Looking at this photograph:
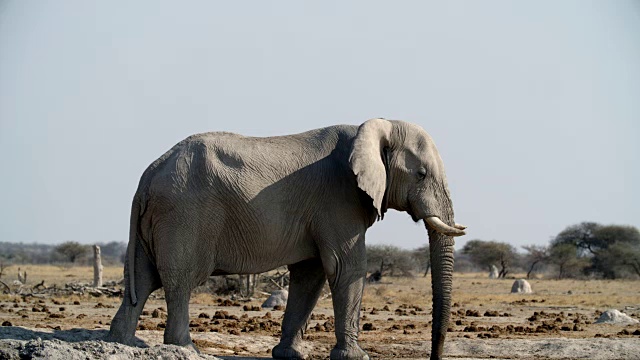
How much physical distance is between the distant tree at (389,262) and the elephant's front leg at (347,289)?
40.1 metres

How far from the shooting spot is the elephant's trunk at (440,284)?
12555 mm

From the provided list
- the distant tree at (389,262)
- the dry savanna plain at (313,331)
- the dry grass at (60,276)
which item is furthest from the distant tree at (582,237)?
the dry savanna plain at (313,331)

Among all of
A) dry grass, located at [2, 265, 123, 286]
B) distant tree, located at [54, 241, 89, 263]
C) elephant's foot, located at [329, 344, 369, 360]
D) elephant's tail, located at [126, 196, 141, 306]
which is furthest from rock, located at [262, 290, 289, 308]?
distant tree, located at [54, 241, 89, 263]

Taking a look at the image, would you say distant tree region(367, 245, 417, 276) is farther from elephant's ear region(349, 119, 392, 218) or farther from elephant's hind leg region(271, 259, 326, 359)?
elephant's ear region(349, 119, 392, 218)

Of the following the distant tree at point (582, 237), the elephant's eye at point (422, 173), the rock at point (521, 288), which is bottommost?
the rock at point (521, 288)

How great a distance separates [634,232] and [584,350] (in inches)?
2468

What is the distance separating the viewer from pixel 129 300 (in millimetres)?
12203

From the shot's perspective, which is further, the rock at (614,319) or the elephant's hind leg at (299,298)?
the rock at (614,319)

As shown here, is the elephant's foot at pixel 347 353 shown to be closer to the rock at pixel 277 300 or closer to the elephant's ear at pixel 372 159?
the elephant's ear at pixel 372 159

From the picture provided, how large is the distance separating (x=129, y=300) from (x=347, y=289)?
2.61 m

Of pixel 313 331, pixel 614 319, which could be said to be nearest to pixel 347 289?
pixel 313 331

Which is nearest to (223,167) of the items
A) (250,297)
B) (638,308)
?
(250,297)

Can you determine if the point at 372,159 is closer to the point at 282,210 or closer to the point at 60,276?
the point at 282,210

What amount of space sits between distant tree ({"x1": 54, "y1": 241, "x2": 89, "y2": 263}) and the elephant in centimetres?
7221
